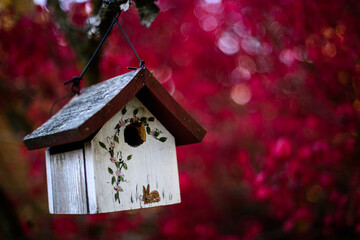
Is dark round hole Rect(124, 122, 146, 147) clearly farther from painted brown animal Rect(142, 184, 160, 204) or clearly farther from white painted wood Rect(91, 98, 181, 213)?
painted brown animal Rect(142, 184, 160, 204)

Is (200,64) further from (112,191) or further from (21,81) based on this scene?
(112,191)

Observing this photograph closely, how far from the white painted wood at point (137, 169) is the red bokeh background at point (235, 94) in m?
1.36

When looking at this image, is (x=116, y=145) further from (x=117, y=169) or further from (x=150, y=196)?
(x=150, y=196)

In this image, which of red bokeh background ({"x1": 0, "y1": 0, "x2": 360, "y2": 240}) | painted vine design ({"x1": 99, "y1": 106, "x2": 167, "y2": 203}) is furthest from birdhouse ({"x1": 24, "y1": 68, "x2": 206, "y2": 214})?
red bokeh background ({"x1": 0, "y1": 0, "x2": 360, "y2": 240})

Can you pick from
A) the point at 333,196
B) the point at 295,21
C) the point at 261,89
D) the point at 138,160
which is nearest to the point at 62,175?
the point at 138,160

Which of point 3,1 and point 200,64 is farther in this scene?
point 200,64

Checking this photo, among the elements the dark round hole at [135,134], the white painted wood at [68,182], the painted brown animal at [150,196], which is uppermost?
the dark round hole at [135,134]

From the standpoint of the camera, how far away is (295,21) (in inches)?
174

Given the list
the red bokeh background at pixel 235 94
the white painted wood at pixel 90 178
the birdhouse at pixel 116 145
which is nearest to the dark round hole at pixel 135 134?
the birdhouse at pixel 116 145

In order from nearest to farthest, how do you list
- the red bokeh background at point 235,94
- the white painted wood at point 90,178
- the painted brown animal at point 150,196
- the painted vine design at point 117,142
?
the white painted wood at point 90,178 < the painted vine design at point 117,142 < the painted brown animal at point 150,196 < the red bokeh background at point 235,94

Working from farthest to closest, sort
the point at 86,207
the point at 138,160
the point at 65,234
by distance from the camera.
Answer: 1. the point at 65,234
2. the point at 138,160
3. the point at 86,207

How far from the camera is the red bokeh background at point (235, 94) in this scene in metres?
4.40

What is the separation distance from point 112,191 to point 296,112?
4.41 m

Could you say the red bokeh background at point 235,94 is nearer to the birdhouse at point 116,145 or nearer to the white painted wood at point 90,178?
the birdhouse at point 116,145
